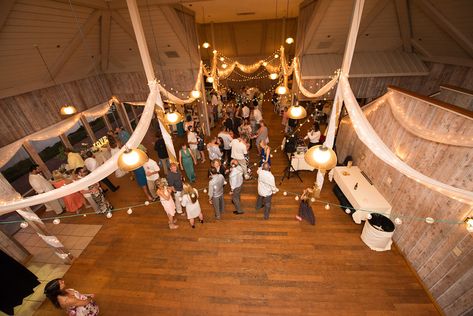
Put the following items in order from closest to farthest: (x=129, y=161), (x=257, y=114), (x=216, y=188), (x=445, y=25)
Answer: (x=129, y=161) < (x=216, y=188) < (x=445, y=25) < (x=257, y=114)

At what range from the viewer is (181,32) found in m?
6.60

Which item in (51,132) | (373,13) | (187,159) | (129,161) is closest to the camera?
(129,161)

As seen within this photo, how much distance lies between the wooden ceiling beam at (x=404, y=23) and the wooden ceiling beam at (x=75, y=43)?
783cm

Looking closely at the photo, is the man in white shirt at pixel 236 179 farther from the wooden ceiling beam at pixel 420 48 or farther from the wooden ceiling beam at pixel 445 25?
the wooden ceiling beam at pixel 420 48

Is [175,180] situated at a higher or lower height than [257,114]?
lower

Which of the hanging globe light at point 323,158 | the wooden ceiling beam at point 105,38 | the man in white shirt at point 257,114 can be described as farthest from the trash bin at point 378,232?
the wooden ceiling beam at point 105,38

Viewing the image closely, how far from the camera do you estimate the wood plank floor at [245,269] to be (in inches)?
135

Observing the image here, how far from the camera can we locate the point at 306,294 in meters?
3.51

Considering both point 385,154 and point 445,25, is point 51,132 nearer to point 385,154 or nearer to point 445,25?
point 385,154

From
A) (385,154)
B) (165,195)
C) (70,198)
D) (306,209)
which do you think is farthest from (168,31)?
(385,154)

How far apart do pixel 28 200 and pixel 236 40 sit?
10.6m

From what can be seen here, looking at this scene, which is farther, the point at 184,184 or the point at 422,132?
the point at 184,184

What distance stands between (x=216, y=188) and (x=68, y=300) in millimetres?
2732

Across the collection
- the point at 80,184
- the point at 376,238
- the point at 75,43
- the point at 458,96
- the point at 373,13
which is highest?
the point at 373,13
